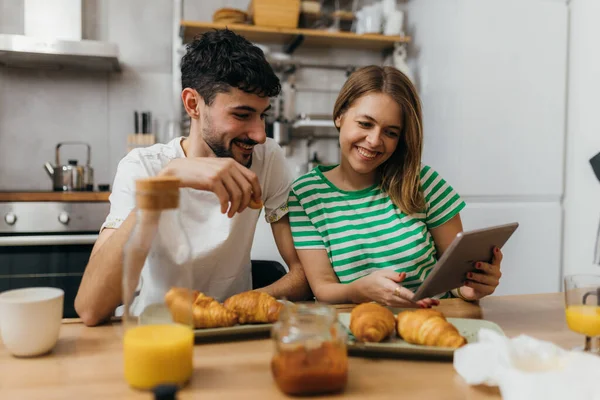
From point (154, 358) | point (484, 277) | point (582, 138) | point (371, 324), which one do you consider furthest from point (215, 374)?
point (582, 138)

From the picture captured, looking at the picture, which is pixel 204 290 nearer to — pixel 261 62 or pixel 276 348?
pixel 261 62

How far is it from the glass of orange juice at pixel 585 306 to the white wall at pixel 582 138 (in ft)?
6.60

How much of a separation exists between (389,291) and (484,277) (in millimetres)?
223

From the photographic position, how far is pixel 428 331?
2.85ft

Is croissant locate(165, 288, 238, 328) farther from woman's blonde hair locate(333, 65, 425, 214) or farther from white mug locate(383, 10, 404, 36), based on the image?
white mug locate(383, 10, 404, 36)

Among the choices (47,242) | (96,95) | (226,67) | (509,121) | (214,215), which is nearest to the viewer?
(226,67)

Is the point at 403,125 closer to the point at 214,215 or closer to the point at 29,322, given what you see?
the point at 214,215

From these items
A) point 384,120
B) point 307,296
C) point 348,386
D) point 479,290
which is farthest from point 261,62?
point 348,386

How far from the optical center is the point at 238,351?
882mm

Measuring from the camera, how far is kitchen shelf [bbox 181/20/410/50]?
277 cm

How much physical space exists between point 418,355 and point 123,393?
17.9 inches

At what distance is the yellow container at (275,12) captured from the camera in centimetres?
280

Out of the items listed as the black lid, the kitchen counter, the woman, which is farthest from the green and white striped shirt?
the kitchen counter

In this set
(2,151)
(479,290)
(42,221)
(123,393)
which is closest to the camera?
(123,393)
